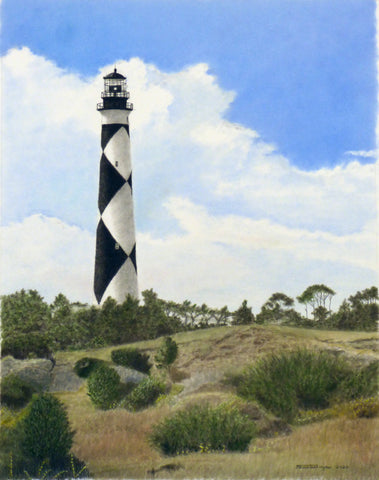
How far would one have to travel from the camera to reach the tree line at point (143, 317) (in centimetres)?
3170

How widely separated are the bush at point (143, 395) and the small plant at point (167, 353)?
5.97ft

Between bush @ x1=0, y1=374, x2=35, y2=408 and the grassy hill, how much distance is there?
4.53 ft

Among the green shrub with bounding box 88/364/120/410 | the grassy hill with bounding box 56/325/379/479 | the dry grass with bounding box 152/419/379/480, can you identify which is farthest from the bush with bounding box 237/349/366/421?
the green shrub with bounding box 88/364/120/410

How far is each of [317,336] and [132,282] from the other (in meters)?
12.9

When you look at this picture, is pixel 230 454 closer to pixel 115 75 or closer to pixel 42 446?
pixel 42 446

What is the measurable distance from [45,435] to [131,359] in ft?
43.2

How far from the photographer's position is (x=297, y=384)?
1961 cm

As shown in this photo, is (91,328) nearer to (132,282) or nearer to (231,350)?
(132,282)

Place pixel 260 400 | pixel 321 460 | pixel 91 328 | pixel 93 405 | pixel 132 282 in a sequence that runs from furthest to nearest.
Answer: pixel 132 282 < pixel 91 328 < pixel 93 405 < pixel 260 400 < pixel 321 460

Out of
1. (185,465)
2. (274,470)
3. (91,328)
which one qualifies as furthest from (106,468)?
(91,328)

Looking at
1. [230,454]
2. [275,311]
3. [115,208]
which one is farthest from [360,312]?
[230,454]

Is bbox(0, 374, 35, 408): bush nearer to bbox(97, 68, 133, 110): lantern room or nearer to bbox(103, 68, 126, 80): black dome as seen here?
bbox(97, 68, 133, 110): lantern room

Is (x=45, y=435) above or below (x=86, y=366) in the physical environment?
below

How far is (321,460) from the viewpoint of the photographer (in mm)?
14938
